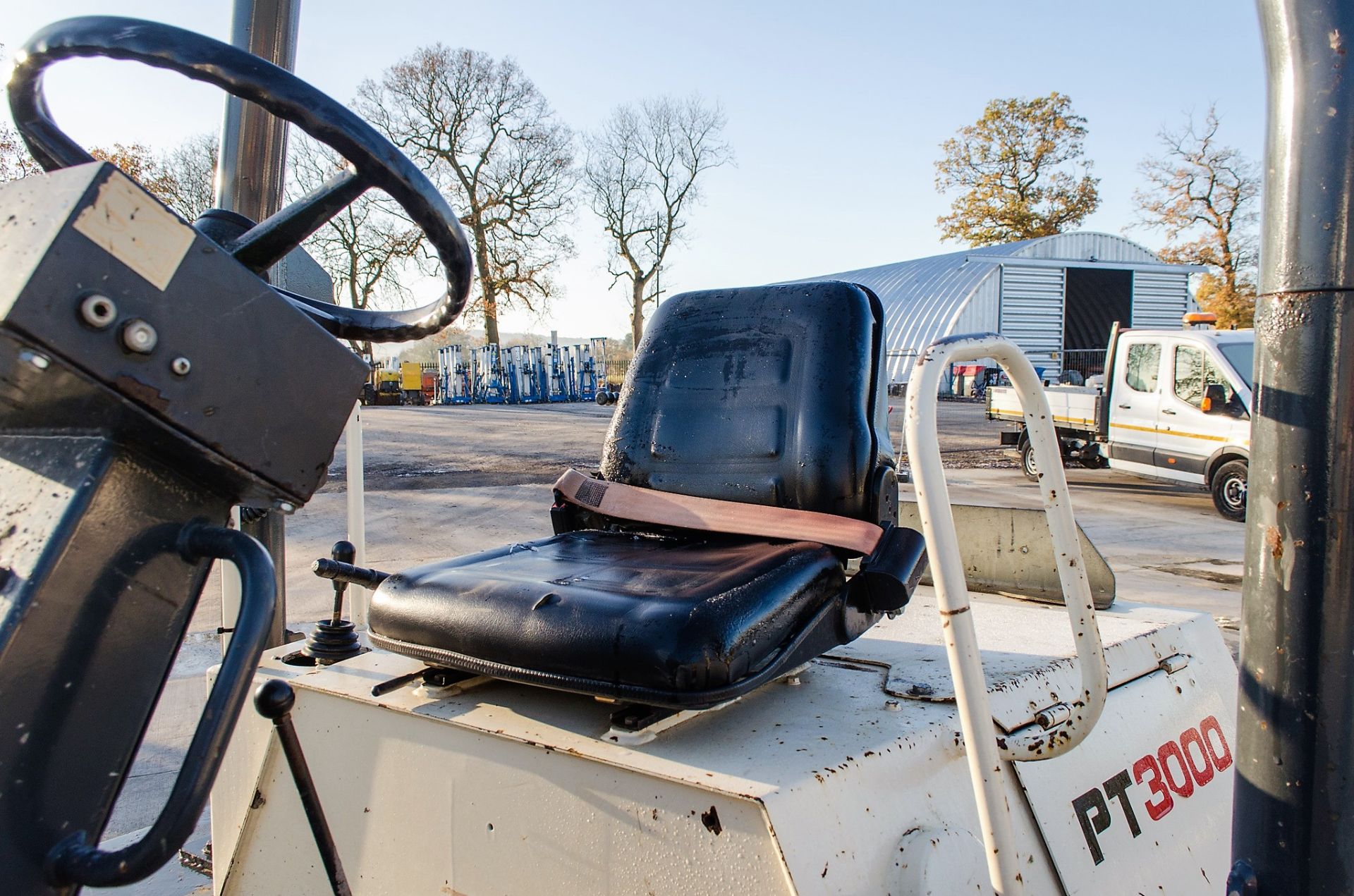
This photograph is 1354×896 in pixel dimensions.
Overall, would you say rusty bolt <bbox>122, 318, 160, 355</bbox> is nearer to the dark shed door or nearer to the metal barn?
the metal barn

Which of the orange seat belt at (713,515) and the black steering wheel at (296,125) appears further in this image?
the orange seat belt at (713,515)

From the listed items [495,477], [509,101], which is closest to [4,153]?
[495,477]

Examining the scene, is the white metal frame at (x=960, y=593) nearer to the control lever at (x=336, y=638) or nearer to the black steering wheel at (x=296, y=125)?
the black steering wheel at (x=296, y=125)

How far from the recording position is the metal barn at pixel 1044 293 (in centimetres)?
2998

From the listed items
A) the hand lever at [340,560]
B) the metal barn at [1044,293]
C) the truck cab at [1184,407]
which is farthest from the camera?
the metal barn at [1044,293]

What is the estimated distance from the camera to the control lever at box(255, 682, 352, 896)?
2.87 ft

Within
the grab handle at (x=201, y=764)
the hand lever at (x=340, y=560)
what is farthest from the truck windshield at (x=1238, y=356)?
the grab handle at (x=201, y=764)

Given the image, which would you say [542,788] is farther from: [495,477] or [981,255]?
[981,255]

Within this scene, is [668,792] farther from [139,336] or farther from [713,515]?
[139,336]

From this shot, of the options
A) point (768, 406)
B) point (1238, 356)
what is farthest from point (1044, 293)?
point (768, 406)

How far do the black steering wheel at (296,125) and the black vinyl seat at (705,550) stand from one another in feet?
1.68

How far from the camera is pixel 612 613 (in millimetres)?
1344

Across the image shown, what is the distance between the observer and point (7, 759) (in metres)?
0.73

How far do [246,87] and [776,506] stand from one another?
→ 1237 millimetres
